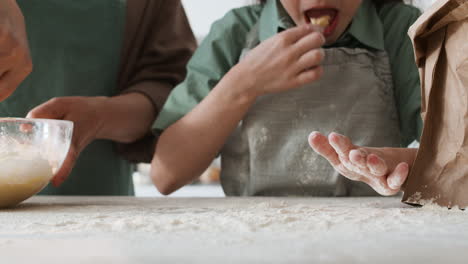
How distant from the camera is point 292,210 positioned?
55 centimetres

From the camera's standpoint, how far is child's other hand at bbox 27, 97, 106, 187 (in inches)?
34.9

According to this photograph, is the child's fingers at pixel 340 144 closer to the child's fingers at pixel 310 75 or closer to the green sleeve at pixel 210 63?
the child's fingers at pixel 310 75

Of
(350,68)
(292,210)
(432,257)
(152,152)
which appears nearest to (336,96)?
(350,68)

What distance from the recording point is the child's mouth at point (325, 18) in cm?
99

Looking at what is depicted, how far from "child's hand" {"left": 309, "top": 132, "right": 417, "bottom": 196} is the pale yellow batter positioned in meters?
0.36

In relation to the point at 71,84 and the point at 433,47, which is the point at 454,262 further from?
the point at 71,84

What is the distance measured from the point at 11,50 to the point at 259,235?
0.44 m

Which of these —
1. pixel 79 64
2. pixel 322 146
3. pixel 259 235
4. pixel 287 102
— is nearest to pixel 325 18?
pixel 287 102

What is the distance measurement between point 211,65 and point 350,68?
11.2 inches

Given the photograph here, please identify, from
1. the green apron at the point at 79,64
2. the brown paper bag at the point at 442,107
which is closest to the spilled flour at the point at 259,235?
the brown paper bag at the point at 442,107

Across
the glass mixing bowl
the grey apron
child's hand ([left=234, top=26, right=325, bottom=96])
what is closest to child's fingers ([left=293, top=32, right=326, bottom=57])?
child's hand ([left=234, top=26, right=325, bottom=96])

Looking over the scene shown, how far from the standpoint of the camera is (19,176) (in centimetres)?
67

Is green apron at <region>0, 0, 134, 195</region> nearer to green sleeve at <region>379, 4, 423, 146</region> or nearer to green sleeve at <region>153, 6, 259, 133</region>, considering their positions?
green sleeve at <region>153, 6, 259, 133</region>

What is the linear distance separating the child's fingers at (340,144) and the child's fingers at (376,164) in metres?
0.03
